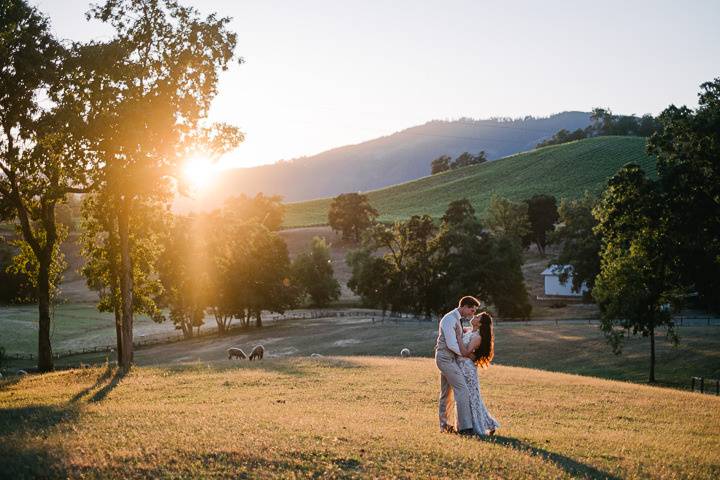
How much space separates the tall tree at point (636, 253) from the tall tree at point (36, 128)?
1195 inches

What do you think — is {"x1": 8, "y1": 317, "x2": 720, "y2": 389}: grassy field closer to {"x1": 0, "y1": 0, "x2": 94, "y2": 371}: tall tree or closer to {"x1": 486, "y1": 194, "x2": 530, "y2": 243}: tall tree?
A: {"x1": 0, "y1": 0, "x2": 94, "y2": 371}: tall tree

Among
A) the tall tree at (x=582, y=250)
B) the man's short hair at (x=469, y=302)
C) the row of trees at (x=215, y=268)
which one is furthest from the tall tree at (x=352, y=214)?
the man's short hair at (x=469, y=302)

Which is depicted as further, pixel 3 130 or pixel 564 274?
pixel 564 274

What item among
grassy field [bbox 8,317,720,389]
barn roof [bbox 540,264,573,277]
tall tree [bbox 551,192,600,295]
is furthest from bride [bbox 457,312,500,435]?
barn roof [bbox 540,264,573,277]

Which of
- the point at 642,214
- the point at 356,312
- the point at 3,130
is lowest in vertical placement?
the point at 356,312

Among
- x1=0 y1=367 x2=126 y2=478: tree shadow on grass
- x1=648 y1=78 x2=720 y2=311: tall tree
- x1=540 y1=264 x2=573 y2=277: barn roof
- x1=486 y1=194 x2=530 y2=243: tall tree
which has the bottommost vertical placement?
x1=0 y1=367 x2=126 y2=478: tree shadow on grass

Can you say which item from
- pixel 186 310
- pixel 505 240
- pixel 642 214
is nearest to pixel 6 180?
pixel 642 214

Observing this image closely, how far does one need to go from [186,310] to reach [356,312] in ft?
93.0

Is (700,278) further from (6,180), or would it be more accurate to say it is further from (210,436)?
(6,180)

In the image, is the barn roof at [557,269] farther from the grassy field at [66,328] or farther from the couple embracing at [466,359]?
the couple embracing at [466,359]

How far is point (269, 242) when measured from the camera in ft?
281

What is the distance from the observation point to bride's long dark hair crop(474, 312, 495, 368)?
1537cm

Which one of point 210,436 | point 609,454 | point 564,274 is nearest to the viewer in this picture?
point 210,436

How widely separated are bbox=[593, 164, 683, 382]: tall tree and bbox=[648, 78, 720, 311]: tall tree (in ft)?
3.14
